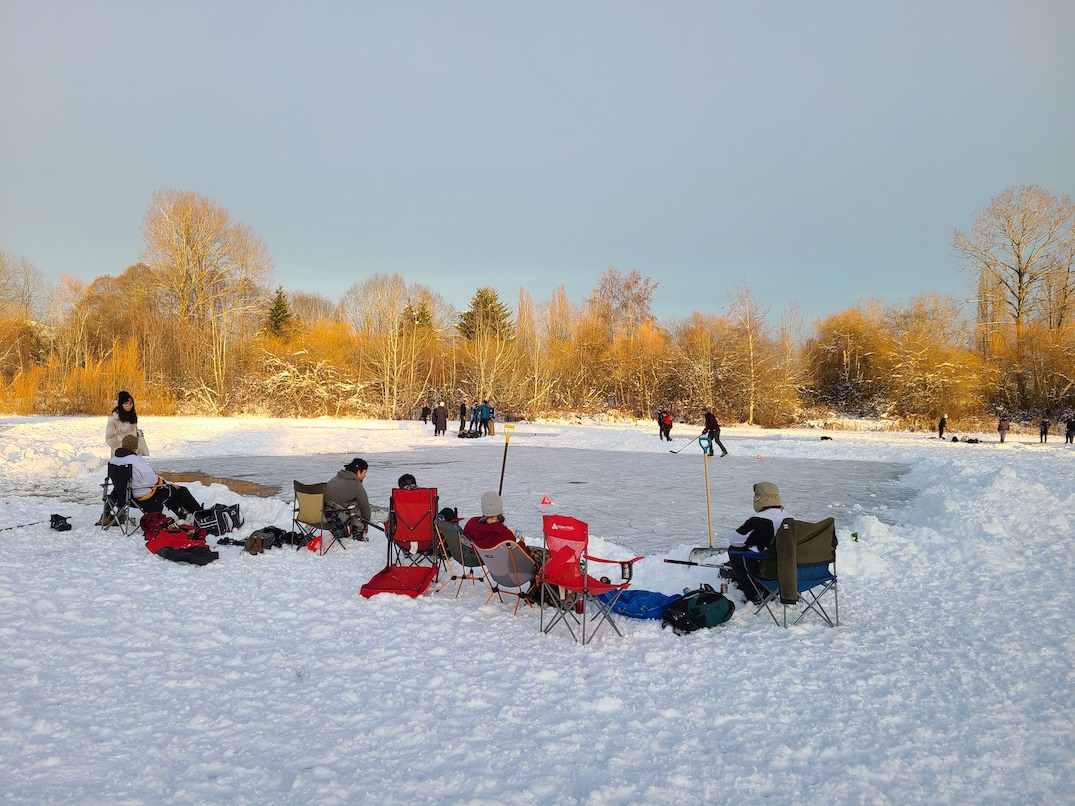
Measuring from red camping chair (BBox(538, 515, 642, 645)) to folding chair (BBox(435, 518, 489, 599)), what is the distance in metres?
0.80

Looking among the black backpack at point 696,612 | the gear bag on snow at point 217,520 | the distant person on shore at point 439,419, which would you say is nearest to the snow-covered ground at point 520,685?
the black backpack at point 696,612

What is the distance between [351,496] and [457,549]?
7.92 ft

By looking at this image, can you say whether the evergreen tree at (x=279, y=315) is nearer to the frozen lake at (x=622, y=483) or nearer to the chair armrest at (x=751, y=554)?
the frozen lake at (x=622, y=483)

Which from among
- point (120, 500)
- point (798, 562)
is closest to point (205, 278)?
point (120, 500)

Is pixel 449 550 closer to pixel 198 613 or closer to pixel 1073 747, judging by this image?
pixel 198 613

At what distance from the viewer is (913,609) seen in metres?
5.75

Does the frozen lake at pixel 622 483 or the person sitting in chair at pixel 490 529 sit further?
the frozen lake at pixel 622 483

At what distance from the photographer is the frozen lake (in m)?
10.1

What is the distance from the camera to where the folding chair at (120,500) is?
27.7 ft

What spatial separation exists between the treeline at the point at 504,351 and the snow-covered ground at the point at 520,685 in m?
33.4

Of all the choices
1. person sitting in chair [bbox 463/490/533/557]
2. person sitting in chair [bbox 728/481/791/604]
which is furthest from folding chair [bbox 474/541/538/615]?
person sitting in chair [bbox 728/481/791/604]

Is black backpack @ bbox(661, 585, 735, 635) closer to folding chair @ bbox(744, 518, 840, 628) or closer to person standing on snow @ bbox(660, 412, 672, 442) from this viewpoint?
folding chair @ bbox(744, 518, 840, 628)

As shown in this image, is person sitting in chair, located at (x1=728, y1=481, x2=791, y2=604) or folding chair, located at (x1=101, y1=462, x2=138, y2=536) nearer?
person sitting in chair, located at (x1=728, y1=481, x2=791, y2=604)

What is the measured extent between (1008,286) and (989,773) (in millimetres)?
48214
